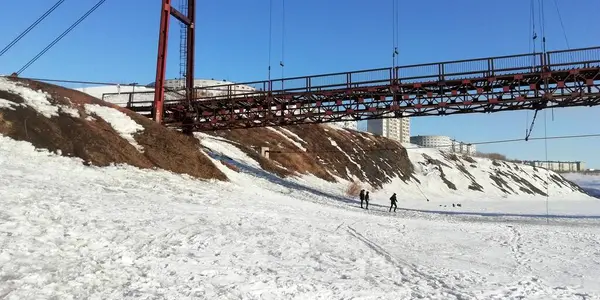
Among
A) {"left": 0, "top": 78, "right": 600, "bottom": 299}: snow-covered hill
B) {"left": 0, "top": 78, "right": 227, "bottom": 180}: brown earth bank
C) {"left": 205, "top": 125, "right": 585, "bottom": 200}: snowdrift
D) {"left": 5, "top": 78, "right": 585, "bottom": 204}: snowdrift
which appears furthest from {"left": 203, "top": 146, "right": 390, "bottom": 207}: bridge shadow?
{"left": 0, "top": 78, "right": 227, "bottom": 180}: brown earth bank

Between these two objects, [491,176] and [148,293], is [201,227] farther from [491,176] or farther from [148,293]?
[491,176]

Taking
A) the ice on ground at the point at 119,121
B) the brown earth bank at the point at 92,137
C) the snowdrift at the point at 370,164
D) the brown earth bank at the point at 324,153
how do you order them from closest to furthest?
1. the brown earth bank at the point at 92,137
2. the ice on ground at the point at 119,121
3. the brown earth bank at the point at 324,153
4. the snowdrift at the point at 370,164

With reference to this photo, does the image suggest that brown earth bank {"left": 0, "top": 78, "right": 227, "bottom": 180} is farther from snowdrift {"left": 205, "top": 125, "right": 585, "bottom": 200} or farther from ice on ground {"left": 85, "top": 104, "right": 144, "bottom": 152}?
snowdrift {"left": 205, "top": 125, "right": 585, "bottom": 200}

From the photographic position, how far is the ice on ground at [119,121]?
24.9 meters

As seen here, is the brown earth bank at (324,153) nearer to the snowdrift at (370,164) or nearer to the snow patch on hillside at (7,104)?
the snowdrift at (370,164)

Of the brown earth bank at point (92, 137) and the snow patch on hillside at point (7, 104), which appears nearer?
the brown earth bank at point (92, 137)

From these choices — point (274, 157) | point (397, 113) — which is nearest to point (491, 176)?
point (274, 157)

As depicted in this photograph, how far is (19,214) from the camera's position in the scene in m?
10.2

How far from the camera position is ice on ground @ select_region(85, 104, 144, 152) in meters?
24.9

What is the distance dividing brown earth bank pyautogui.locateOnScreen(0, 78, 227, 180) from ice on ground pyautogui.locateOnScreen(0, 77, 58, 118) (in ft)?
0.94

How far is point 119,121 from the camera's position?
2598cm

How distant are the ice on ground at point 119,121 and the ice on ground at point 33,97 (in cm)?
245

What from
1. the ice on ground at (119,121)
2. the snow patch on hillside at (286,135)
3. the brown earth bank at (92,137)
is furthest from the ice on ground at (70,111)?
the snow patch on hillside at (286,135)

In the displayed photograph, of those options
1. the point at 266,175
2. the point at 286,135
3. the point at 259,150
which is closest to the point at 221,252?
the point at 266,175
